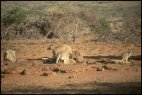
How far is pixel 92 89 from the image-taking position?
9328 millimetres

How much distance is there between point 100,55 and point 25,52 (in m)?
4.18

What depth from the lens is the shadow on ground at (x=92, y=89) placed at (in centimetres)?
885

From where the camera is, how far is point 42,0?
7662 centimetres

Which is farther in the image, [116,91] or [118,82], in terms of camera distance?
[118,82]

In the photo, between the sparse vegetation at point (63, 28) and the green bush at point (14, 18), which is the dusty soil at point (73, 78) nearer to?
the sparse vegetation at point (63, 28)

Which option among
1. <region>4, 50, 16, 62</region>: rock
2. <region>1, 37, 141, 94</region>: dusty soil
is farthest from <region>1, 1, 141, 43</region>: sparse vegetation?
<region>1, 37, 141, 94</region>: dusty soil

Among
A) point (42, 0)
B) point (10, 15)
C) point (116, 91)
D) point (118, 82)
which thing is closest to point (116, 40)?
point (10, 15)

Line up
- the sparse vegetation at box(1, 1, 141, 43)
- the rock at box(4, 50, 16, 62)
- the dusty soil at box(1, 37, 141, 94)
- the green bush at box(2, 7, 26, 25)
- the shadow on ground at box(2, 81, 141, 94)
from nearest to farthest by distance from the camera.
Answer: the shadow on ground at box(2, 81, 141, 94) → the dusty soil at box(1, 37, 141, 94) → the rock at box(4, 50, 16, 62) → the sparse vegetation at box(1, 1, 141, 43) → the green bush at box(2, 7, 26, 25)

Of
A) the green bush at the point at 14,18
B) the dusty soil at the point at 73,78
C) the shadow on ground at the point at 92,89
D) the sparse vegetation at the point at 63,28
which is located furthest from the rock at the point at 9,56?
the green bush at the point at 14,18

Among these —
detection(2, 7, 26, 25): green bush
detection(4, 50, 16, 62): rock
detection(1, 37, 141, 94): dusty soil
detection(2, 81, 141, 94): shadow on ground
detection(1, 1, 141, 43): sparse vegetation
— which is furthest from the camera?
detection(2, 7, 26, 25): green bush

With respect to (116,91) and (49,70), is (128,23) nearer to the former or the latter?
(49,70)

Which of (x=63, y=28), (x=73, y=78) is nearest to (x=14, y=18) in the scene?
(x=63, y=28)

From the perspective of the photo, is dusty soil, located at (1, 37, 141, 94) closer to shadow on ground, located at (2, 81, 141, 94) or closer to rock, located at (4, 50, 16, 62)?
shadow on ground, located at (2, 81, 141, 94)

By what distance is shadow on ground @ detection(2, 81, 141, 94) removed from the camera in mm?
8852
